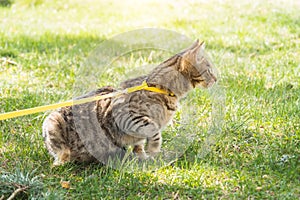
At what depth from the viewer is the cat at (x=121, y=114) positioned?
3.61 meters

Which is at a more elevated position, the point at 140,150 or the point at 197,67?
the point at 197,67

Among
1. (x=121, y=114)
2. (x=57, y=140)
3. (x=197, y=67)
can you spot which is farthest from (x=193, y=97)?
(x=57, y=140)

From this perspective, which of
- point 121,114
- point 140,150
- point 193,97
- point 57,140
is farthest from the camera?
point 193,97

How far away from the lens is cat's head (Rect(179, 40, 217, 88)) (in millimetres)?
3671

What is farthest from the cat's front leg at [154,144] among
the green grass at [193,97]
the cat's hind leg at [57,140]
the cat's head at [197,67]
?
the cat's hind leg at [57,140]

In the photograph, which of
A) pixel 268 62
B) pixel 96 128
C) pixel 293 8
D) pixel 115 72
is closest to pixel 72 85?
pixel 115 72

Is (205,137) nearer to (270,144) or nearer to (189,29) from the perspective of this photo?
(270,144)

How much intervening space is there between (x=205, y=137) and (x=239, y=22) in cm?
392

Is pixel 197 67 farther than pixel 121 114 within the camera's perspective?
Yes

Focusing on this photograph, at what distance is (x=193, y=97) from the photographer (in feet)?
15.4

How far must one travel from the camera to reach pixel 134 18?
27.5 ft

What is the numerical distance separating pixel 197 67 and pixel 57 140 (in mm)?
1146

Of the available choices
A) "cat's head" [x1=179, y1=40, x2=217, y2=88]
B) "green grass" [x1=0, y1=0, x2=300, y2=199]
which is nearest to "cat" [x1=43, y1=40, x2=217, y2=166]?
"cat's head" [x1=179, y1=40, x2=217, y2=88]

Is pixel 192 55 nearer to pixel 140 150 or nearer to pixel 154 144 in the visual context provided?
pixel 154 144
